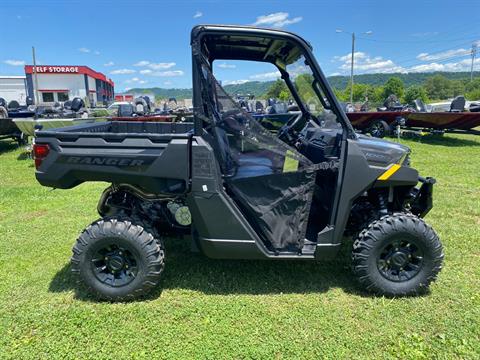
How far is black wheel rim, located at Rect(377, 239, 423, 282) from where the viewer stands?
116 inches

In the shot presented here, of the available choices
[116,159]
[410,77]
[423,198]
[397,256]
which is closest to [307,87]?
[423,198]

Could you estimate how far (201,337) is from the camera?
2.53 metres

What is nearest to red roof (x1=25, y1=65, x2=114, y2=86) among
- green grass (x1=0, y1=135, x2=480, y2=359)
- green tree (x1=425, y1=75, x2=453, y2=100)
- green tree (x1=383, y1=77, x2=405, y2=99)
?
green tree (x1=383, y1=77, x2=405, y2=99)

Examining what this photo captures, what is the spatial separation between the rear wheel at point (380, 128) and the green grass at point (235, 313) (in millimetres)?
9095

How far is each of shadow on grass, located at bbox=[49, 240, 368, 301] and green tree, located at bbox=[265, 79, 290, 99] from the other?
1.91m

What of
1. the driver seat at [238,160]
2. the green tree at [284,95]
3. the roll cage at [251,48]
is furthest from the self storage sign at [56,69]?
the driver seat at [238,160]

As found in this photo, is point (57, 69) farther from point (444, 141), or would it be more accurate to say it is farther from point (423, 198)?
point (423, 198)

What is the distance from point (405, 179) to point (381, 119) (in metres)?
10.9

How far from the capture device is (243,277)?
130 inches

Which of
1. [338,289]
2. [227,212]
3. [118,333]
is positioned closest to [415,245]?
[338,289]

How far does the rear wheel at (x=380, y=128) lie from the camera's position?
41.4 ft

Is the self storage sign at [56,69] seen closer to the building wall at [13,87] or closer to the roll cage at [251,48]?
the building wall at [13,87]

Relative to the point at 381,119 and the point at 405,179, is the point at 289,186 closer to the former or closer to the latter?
the point at 405,179

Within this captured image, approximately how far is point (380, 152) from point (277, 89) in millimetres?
1737
